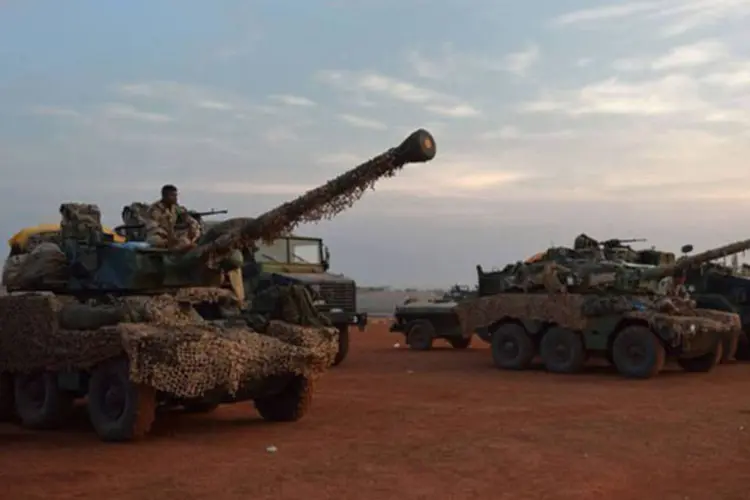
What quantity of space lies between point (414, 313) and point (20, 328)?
14.1 metres

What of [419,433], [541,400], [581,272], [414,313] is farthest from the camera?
[414,313]

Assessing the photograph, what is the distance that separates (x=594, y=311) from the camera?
52.4ft

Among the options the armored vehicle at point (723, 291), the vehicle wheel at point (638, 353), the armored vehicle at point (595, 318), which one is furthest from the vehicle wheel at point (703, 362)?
the armored vehicle at point (723, 291)

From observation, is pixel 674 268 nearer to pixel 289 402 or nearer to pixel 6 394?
pixel 289 402

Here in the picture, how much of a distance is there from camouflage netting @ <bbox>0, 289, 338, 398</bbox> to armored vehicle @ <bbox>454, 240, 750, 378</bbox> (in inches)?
275

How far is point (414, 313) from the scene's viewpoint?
2341 cm

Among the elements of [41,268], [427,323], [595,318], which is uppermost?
[41,268]

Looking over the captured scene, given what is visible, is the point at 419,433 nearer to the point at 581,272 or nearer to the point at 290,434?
the point at 290,434

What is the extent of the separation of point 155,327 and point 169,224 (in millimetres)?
1766

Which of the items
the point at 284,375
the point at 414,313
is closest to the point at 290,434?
the point at 284,375

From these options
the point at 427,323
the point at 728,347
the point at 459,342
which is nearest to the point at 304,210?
the point at 728,347

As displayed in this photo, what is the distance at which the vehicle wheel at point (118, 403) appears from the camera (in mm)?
8922

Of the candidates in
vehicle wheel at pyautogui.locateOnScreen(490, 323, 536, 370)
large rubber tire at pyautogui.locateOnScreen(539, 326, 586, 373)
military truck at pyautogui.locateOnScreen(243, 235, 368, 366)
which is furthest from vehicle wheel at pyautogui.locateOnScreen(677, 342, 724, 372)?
military truck at pyautogui.locateOnScreen(243, 235, 368, 366)

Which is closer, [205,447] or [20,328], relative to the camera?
[205,447]
